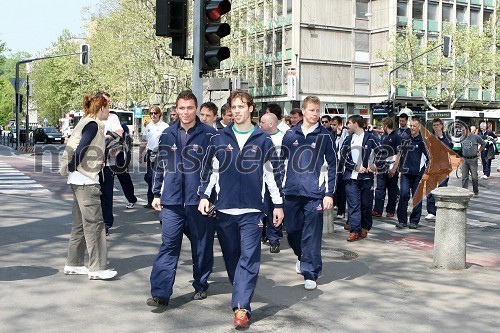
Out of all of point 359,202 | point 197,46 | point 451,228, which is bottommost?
point 451,228

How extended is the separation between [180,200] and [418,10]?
55.6 meters

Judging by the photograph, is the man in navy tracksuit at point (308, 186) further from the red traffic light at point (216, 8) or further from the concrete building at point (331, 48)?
the concrete building at point (331, 48)

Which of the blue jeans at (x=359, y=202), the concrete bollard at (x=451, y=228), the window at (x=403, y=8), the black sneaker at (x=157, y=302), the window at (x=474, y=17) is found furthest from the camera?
the window at (x=474, y=17)

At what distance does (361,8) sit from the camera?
188 ft

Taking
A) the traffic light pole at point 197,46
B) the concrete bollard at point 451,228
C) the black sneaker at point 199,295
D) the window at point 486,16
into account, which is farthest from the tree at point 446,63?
the black sneaker at point 199,295

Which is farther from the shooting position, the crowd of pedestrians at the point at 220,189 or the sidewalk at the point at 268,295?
the crowd of pedestrians at the point at 220,189

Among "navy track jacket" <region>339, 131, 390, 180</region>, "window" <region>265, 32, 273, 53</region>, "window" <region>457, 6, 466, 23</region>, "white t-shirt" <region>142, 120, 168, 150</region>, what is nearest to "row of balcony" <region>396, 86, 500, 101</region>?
"window" <region>457, 6, 466, 23</region>

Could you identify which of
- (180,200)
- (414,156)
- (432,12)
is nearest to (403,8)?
(432,12)

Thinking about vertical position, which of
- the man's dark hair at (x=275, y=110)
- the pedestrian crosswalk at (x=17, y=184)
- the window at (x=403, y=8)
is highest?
the window at (x=403, y=8)

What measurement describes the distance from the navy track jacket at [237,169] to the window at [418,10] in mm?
54683

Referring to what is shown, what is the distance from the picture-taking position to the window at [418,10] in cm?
5716

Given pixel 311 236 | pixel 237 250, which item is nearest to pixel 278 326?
pixel 237 250

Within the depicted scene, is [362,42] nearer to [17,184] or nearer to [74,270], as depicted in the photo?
[17,184]

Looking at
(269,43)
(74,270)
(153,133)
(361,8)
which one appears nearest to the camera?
(74,270)
